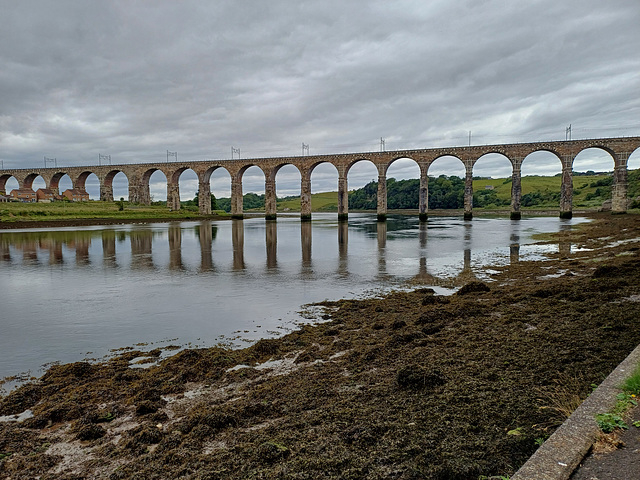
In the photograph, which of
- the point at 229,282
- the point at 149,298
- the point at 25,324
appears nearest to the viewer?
the point at 25,324

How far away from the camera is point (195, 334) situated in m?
8.68

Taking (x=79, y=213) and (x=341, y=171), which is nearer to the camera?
(x=79, y=213)

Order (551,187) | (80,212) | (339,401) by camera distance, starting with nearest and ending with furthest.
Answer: (339,401) < (80,212) < (551,187)

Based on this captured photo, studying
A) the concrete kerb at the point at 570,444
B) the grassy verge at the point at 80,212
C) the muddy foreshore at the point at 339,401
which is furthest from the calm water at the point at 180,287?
the grassy verge at the point at 80,212

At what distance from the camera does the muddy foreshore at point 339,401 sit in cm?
354

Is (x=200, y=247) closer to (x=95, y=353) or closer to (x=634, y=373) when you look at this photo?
(x=95, y=353)

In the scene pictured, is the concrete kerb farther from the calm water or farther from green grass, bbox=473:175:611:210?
green grass, bbox=473:175:611:210

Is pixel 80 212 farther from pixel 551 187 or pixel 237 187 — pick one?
pixel 551 187

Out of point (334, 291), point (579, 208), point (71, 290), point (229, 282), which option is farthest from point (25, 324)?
point (579, 208)

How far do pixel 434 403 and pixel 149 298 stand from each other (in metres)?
10.1

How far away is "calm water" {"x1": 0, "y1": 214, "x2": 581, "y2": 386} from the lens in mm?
8539

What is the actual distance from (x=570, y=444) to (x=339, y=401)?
8.44 ft

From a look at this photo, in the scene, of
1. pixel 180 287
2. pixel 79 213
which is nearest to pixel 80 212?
pixel 79 213

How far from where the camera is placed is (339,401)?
15.8 feet
